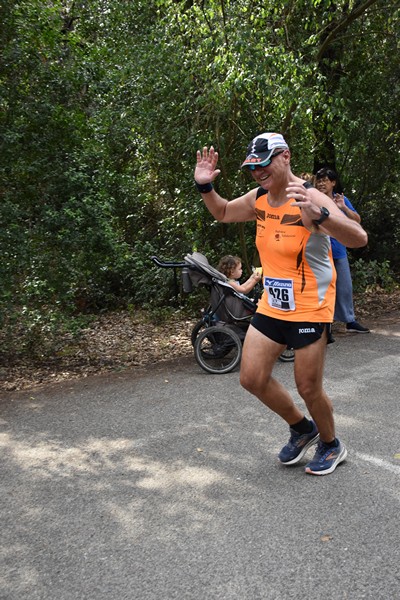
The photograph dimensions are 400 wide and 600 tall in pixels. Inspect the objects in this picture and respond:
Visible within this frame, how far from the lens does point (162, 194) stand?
11531 mm

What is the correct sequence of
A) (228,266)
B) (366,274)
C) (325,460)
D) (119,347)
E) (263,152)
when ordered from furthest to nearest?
(366,274) < (119,347) < (228,266) < (325,460) < (263,152)

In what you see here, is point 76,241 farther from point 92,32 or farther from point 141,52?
point 92,32

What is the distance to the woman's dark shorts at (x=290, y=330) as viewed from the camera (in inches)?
179

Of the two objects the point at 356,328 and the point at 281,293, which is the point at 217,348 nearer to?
the point at 356,328

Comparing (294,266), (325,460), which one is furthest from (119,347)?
(294,266)

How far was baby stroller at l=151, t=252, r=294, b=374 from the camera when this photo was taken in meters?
7.93

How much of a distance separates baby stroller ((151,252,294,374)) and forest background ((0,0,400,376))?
3.95ft

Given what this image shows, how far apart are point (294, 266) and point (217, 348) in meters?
Result: 3.54

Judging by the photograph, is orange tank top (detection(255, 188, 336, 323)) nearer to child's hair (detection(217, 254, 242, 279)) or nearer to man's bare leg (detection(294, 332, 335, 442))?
man's bare leg (detection(294, 332, 335, 442))

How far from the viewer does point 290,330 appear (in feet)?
15.2

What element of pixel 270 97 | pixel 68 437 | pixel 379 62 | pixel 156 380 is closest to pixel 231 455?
pixel 68 437

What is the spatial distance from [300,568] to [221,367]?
14.2 feet

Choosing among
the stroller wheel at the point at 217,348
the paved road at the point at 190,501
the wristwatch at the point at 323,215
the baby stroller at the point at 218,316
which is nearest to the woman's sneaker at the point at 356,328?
the baby stroller at the point at 218,316

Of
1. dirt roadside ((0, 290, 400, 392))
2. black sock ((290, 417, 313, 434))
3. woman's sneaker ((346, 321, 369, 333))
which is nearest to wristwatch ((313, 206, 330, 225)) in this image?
black sock ((290, 417, 313, 434))
